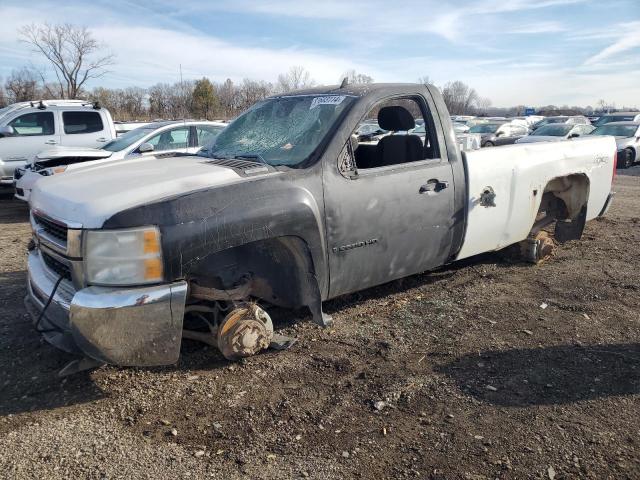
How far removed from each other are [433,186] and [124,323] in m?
2.57

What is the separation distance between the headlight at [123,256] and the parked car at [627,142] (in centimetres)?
1942

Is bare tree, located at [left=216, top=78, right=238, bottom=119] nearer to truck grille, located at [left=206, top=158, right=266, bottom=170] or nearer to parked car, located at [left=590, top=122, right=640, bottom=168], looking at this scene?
parked car, located at [left=590, top=122, right=640, bottom=168]

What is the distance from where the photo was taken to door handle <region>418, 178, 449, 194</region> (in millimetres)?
4155

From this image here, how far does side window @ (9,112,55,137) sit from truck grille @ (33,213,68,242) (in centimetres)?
904

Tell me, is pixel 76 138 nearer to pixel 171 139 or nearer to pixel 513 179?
pixel 171 139

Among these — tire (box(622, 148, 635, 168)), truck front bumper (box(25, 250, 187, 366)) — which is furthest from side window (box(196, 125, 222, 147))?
tire (box(622, 148, 635, 168))

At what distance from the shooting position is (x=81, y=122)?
38.6 feet

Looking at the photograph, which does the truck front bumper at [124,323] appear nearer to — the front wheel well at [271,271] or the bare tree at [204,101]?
the front wheel well at [271,271]

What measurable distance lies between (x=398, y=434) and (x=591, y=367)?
159 centimetres

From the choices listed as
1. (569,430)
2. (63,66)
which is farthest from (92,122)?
(63,66)

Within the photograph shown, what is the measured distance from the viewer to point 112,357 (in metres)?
2.93

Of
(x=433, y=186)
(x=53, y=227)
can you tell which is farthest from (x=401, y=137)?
(x=53, y=227)

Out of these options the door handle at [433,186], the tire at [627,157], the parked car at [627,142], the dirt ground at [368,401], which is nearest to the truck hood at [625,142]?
the parked car at [627,142]

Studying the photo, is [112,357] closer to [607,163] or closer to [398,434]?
[398,434]
